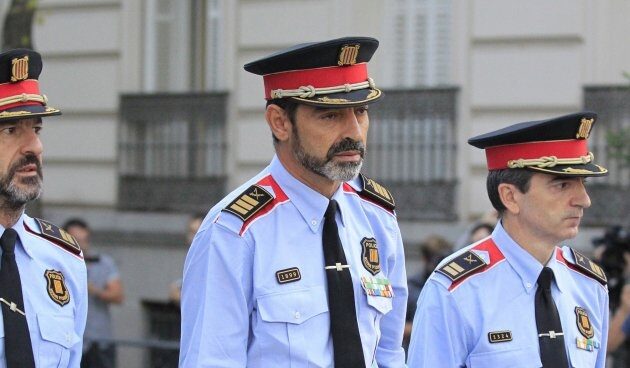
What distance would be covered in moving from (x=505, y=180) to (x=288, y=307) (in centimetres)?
141

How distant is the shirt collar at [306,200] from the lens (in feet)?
15.0

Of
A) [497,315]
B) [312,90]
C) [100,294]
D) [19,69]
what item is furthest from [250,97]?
[312,90]

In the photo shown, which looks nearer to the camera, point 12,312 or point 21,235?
point 12,312

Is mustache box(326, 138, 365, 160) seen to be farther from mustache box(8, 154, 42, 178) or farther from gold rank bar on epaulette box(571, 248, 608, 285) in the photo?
gold rank bar on epaulette box(571, 248, 608, 285)

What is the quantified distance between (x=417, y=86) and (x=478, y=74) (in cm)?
73

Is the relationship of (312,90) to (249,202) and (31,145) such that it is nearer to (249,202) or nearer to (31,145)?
(249,202)

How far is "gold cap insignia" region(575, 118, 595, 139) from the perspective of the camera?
17.5ft

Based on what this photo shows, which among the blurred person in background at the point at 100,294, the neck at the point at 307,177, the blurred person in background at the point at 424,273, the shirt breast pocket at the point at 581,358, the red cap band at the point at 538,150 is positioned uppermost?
the red cap band at the point at 538,150

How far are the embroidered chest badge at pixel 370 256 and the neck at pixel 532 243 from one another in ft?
2.69

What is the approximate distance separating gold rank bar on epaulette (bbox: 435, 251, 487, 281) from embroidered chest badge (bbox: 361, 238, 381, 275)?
0.55 m

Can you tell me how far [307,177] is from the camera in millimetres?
4609

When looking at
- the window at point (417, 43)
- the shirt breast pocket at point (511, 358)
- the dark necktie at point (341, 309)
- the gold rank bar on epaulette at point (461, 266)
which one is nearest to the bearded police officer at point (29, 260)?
the dark necktie at point (341, 309)

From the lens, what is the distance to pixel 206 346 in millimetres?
4309

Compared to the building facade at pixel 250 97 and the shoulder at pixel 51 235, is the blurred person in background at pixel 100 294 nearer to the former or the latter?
the building facade at pixel 250 97
